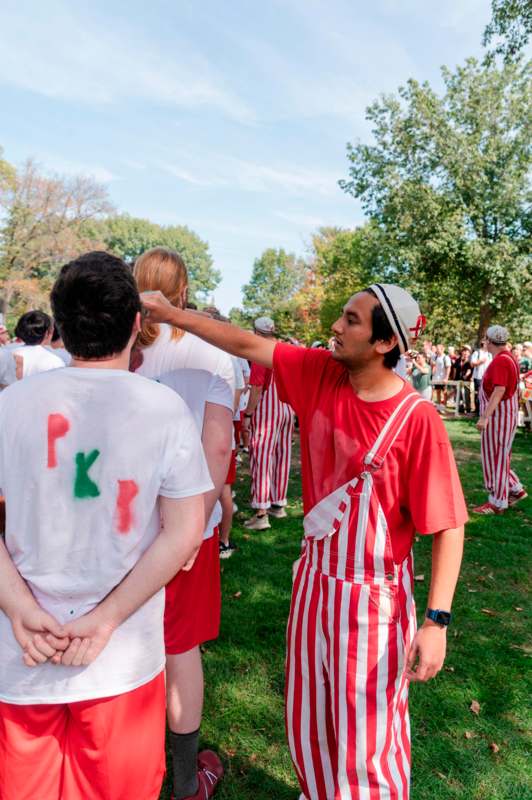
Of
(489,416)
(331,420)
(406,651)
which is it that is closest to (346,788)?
(406,651)

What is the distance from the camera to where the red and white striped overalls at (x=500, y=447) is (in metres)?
7.46

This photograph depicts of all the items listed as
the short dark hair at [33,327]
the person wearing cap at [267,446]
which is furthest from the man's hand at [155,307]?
the person wearing cap at [267,446]

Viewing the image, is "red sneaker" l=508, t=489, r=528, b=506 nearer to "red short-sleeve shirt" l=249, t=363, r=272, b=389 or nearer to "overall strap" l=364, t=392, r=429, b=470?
"red short-sleeve shirt" l=249, t=363, r=272, b=389

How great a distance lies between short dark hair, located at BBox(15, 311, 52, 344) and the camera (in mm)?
5727

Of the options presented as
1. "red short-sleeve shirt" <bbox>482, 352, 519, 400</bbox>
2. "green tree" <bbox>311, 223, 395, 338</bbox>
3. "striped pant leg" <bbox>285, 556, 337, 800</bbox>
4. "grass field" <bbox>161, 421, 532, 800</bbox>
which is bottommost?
"grass field" <bbox>161, 421, 532, 800</bbox>

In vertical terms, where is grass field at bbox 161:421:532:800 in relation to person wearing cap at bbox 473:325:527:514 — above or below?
below

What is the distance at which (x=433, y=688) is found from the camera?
369cm

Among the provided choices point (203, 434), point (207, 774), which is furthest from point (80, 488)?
point (207, 774)

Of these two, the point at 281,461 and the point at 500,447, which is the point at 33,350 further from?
the point at 500,447

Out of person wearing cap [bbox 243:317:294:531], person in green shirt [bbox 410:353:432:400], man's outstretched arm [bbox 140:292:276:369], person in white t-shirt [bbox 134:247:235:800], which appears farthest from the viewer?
person in green shirt [bbox 410:353:432:400]

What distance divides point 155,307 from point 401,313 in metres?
0.87

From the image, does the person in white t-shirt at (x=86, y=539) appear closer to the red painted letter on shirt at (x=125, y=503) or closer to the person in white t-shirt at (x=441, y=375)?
the red painted letter on shirt at (x=125, y=503)

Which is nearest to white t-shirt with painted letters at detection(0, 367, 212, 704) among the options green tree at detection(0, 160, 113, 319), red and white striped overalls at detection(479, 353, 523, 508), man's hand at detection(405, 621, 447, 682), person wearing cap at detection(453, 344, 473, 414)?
man's hand at detection(405, 621, 447, 682)

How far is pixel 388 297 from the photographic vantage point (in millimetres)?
2072
